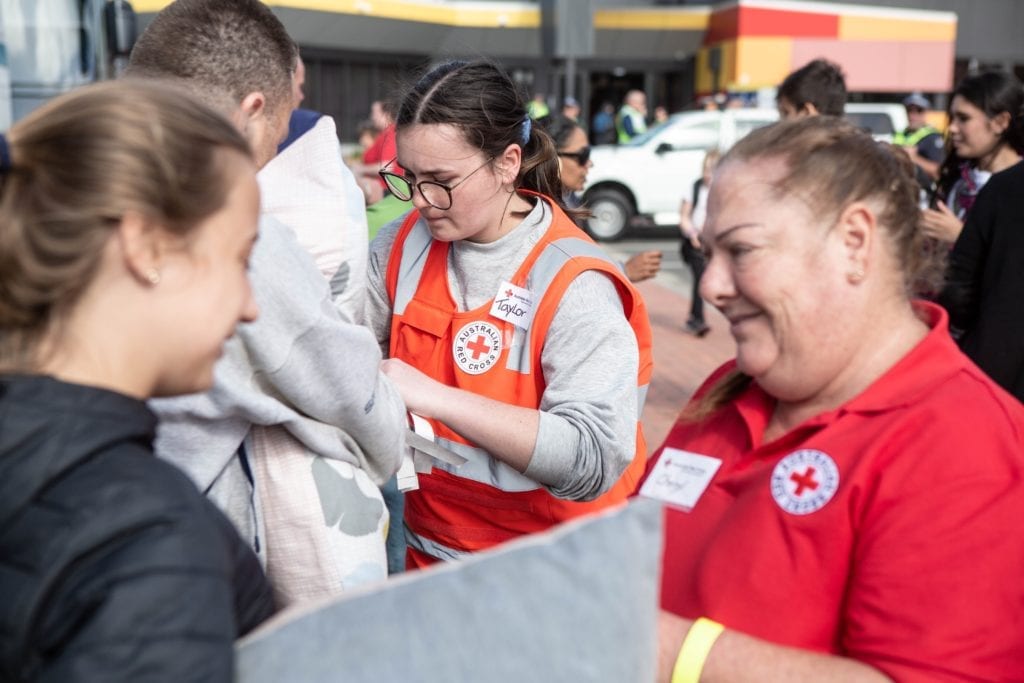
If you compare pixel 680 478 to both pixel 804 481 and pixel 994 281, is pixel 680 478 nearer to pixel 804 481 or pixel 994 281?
pixel 804 481

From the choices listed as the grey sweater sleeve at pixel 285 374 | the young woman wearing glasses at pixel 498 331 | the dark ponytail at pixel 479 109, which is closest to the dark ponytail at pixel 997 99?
the dark ponytail at pixel 479 109

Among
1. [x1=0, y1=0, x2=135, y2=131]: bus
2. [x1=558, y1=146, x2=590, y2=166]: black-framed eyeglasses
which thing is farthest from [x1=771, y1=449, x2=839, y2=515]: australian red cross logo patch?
[x1=0, y1=0, x2=135, y2=131]: bus

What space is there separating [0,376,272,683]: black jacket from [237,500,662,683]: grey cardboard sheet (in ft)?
0.31

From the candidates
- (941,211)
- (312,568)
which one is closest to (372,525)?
(312,568)

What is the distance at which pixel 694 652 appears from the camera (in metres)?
1.48

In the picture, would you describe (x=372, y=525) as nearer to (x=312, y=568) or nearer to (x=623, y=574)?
(x=312, y=568)

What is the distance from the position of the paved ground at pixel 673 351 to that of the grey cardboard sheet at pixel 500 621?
5.11 meters

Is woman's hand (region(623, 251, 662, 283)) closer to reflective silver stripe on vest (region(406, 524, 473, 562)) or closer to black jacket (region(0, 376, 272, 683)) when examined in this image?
reflective silver stripe on vest (region(406, 524, 473, 562))

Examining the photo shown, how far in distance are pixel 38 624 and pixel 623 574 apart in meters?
0.56

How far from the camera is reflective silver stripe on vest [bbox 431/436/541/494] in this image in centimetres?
224

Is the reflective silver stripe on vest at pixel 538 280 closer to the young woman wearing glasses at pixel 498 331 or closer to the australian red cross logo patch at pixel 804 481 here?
the young woman wearing glasses at pixel 498 331

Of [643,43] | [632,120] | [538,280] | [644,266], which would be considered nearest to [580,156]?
[644,266]

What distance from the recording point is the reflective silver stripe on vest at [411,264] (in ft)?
7.98

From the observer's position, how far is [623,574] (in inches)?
40.5
